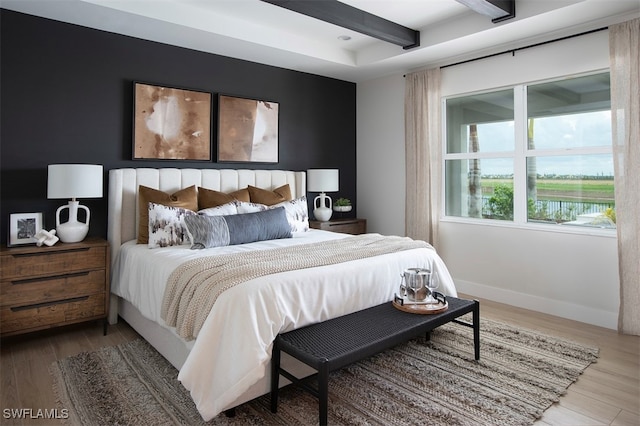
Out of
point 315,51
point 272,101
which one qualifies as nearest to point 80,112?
point 272,101

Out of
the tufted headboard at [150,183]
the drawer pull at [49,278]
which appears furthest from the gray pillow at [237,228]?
the drawer pull at [49,278]

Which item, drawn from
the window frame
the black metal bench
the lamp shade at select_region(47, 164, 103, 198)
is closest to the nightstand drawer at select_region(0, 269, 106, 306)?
the lamp shade at select_region(47, 164, 103, 198)

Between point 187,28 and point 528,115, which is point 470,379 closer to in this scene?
point 528,115

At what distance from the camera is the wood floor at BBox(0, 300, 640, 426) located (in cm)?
217

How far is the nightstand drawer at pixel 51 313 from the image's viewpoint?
288cm

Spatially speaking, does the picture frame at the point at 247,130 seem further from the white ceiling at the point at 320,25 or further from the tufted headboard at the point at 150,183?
the white ceiling at the point at 320,25

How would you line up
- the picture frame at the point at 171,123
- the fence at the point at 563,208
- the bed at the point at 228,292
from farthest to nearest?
1. the picture frame at the point at 171,123
2. the fence at the point at 563,208
3. the bed at the point at 228,292

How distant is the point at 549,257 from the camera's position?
3.88 m

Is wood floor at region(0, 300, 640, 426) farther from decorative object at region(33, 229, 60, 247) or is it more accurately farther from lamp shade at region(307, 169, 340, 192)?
lamp shade at region(307, 169, 340, 192)

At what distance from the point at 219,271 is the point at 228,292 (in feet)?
0.87

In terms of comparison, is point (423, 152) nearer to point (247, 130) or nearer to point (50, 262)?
point (247, 130)

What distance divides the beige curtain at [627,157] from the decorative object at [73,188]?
167 inches

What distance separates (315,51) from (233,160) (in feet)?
4.92

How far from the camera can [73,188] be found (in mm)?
3113
